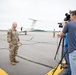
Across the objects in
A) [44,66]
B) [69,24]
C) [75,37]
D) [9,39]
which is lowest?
[44,66]

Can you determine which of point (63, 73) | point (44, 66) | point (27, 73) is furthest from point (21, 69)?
point (63, 73)

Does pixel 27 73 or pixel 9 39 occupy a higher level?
pixel 9 39

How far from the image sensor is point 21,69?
19.5 ft

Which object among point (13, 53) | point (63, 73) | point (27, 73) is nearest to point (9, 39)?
point (13, 53)

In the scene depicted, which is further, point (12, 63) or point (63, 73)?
point (12, 63)

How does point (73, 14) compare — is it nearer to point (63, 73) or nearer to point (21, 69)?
point (63, 73)

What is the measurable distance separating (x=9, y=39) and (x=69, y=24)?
3.58 meters

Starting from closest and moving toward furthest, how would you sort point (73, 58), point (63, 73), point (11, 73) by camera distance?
point (73, 58), point (63, 73), point (11, 73)

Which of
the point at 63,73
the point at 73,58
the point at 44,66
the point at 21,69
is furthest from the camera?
the point at 44,66

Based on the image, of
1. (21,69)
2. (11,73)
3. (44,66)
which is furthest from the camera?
(44,66)

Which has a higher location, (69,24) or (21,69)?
(69,24)

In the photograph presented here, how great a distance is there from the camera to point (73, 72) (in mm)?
3412

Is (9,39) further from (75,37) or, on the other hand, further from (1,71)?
(75,37)

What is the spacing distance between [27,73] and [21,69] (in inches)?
20.7
